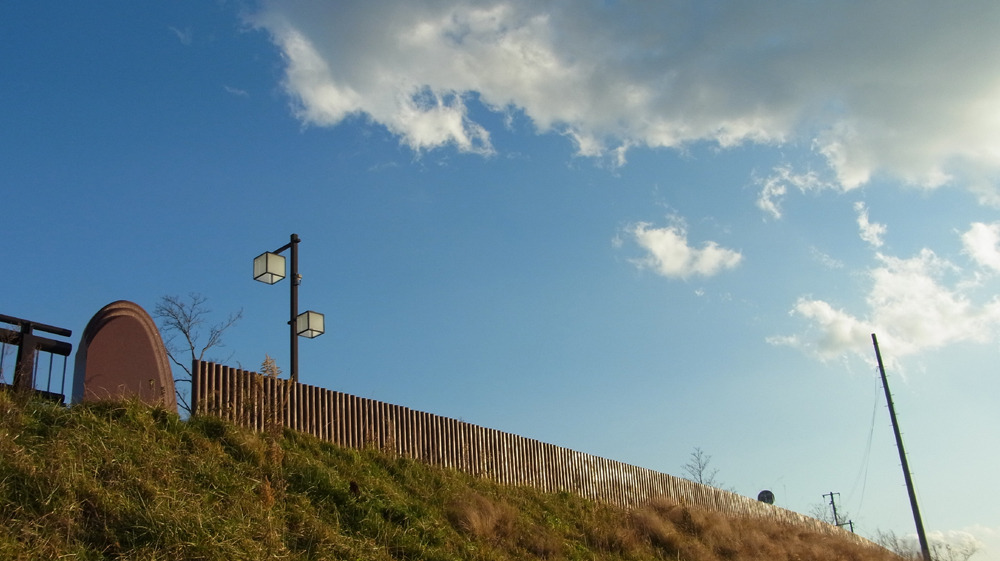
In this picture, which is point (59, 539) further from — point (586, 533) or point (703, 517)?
point (703, 517)

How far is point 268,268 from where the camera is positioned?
47.2 ft

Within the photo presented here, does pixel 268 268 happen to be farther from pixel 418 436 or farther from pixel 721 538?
pixel 721 538

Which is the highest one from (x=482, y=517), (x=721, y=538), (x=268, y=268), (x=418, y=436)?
(x=268, y=268)

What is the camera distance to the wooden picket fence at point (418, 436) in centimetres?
1200

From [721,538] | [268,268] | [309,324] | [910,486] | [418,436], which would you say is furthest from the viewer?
[910,486]

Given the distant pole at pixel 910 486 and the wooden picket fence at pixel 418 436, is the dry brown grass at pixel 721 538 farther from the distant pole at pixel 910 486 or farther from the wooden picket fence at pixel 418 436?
the distant pole at pixel 910 486

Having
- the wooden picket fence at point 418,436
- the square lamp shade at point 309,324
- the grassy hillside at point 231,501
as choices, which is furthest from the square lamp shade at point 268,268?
the grassy hillside at point 231,501

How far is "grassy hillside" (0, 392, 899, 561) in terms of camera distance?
25.5 ft

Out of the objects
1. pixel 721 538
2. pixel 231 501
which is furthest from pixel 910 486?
pixel 231 501

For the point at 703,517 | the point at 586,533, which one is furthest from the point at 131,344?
the point at 703,517

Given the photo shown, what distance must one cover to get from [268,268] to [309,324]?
1159 mm

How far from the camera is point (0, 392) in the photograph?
9.40m

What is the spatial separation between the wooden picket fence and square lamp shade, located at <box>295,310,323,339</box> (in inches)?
59.3

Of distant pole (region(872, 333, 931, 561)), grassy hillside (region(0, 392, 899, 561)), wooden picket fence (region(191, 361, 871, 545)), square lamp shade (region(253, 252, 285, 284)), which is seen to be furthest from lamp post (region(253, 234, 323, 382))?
distant pole (region(872, 333, 931, 561))
